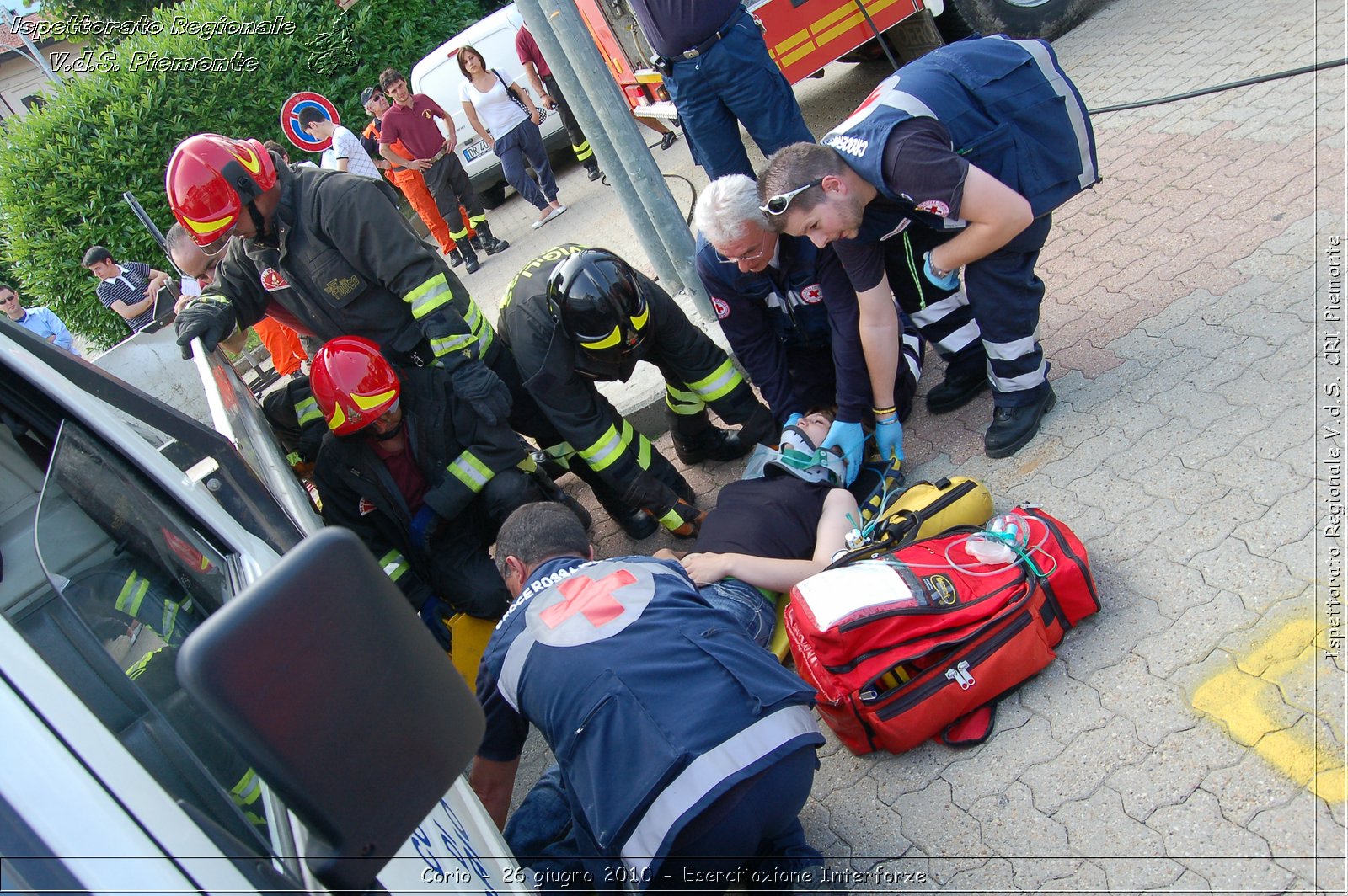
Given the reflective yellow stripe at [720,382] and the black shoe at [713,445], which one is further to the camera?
the black shoe at [713,445]

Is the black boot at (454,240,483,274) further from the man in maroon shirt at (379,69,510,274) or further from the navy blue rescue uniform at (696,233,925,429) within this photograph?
the navy blue rescue uniform at (696,233,925,429)

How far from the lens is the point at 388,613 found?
3.76 ft

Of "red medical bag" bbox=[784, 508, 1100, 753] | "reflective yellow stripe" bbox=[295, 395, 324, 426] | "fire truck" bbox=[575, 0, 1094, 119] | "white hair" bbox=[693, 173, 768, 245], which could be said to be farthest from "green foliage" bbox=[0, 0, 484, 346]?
"red medical bag" bbox=[784, 508, 1100, 753]

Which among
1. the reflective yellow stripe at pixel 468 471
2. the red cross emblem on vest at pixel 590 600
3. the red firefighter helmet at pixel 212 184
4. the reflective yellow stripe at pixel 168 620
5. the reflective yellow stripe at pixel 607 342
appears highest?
the red firefighter helmet at pixel 212 184

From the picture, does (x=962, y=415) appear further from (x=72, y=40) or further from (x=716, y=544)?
(x=72, y=40)

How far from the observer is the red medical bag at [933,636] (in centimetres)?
231

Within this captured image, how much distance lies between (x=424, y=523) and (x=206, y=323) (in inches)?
43.6

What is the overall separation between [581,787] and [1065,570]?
1330 millimetres

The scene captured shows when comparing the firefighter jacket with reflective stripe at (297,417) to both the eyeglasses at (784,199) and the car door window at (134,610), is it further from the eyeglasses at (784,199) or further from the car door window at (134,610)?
the eyeglasses at (784,199)

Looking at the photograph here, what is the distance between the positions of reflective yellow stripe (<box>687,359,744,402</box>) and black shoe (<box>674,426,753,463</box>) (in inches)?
12.1

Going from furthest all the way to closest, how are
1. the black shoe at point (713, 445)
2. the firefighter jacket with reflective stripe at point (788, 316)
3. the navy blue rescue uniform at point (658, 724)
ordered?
1. the black shoe at point (713, 445)
2. the firefighter jacket with reflective stripe at point (788, 316)
3. the navy blue rescue uniform at point (658, 724)

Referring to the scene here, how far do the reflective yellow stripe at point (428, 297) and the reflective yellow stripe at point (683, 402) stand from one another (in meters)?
0.98

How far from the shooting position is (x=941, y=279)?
3275 millimetres

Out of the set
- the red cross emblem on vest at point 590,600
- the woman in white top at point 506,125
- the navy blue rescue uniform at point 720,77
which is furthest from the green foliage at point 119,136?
the red cross emblem on vest at point 590,600
